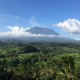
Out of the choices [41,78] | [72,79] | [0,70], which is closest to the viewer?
[72,79]

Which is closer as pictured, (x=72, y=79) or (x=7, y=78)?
(x=72, y=79)

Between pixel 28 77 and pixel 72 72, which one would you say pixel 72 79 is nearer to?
pixel 72 72

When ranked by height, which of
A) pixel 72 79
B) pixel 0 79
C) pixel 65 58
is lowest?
pixel 0 79

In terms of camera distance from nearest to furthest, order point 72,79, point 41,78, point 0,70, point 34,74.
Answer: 1. point 72,79
2. point 41,78
3. point 34,74
4. point 0,70

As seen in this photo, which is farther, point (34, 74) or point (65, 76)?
point (34, 74)

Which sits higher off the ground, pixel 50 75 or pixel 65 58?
pixel 65 58

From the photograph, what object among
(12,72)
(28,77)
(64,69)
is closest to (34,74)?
(28,77)

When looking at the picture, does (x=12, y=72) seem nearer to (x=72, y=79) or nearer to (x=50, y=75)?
(x=50, y=75)

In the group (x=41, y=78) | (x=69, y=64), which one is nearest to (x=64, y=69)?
(x=69, y=64)

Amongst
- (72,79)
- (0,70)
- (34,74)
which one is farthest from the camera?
(0,70)
